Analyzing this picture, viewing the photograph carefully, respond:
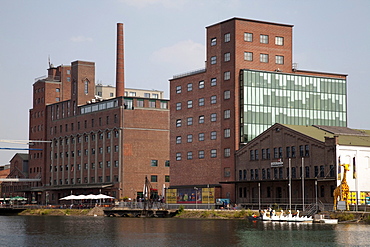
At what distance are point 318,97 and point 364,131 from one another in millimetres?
14275

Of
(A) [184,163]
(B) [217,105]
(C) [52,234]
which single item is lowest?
(C) [52,234]

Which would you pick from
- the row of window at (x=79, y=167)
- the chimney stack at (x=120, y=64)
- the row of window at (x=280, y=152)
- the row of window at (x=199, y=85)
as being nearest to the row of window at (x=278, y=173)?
the row of window at (x=280, y=152)

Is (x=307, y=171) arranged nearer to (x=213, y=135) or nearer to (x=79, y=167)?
(x=213, y=135)

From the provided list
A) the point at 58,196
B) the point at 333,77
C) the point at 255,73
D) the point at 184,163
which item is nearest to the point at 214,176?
the point at 184,163

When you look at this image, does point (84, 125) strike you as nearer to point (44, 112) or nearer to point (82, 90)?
point (82, 90)

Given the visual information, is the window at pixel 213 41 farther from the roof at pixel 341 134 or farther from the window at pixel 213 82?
the roof at pixel 341 134

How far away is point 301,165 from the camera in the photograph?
370 feet

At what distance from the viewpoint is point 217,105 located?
134m

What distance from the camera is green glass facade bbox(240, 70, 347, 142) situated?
429 ft

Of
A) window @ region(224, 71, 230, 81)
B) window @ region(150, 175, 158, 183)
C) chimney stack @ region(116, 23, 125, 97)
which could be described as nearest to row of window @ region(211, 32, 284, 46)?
window @ region(224, 71, 230, 81)

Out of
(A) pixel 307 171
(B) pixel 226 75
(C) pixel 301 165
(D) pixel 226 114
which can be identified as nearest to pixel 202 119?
(D) pixel 226 114

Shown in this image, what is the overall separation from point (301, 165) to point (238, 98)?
23.0 metres

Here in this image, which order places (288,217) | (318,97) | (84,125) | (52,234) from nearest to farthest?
(52,234), (288,217), (318,97), (84,125)

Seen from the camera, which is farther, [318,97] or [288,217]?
[318,97]
